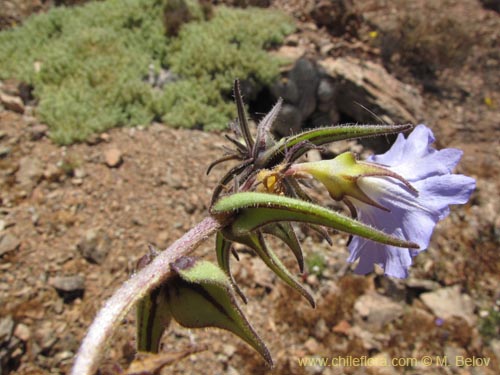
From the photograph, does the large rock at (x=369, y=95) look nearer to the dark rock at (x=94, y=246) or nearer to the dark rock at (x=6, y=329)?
the dark rock at (x=94, y=246)

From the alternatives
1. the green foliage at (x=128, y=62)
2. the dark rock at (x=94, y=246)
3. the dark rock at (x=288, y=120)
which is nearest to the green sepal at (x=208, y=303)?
the dark rock at (x=94, y=246)

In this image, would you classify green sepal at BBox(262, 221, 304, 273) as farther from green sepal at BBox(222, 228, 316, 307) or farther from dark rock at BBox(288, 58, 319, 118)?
dark rock at BBox(288, 58, 319, 118)

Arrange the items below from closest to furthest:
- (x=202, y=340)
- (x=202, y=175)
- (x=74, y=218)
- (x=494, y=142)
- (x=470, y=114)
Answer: (x=202, y=340) → (x=74, y=218) → (x=202, y=175) → (x=494, y=142) → (x=470, y=114)

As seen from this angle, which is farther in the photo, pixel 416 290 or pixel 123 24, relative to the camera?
pixel 123 24

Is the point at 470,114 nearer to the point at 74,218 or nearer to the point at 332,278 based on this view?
the point at 332,278

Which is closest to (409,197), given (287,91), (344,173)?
(344,173)

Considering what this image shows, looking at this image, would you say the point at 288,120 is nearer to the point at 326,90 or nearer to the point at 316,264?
the point at 326,90

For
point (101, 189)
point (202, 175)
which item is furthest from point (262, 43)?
point (101, 189)
